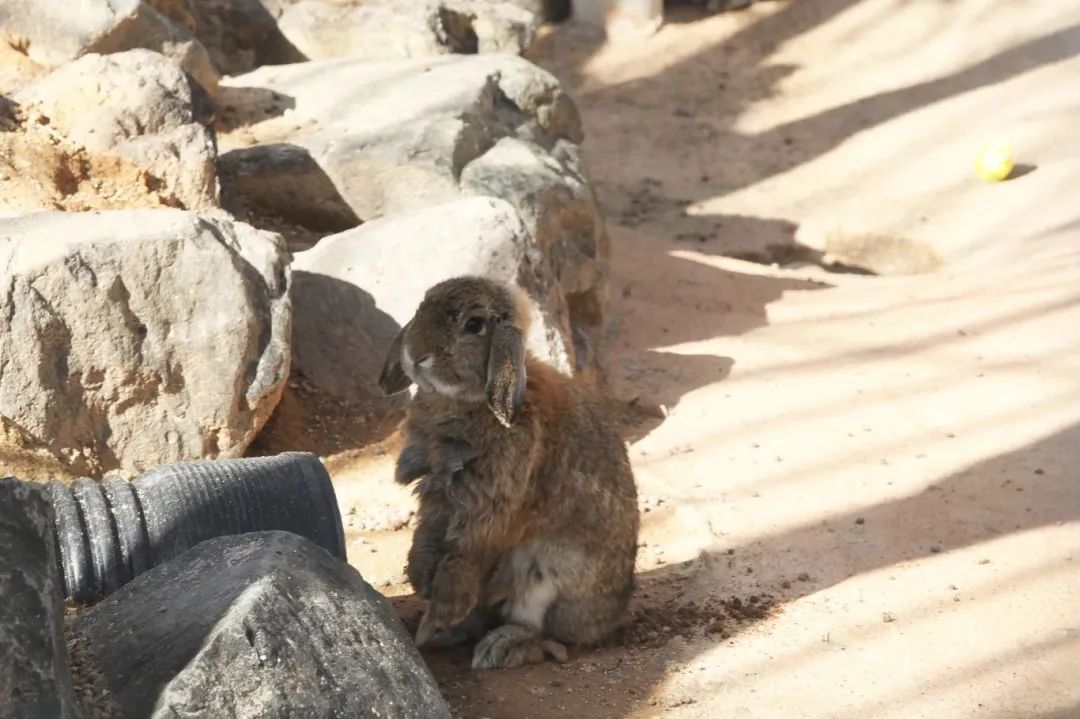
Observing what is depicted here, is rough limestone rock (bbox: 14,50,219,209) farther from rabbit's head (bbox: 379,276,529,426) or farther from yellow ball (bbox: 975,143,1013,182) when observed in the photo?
yellow ball (bbox: 975,143,1013,182)

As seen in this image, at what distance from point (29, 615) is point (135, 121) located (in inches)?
177

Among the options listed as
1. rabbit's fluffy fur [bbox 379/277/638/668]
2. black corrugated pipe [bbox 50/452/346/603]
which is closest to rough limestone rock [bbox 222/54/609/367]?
rabbit's fluffy fur [bbox 379/277/638/668]

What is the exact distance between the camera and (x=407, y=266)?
650 cm

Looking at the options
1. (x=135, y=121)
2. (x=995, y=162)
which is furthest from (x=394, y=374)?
(x=995, y=162)

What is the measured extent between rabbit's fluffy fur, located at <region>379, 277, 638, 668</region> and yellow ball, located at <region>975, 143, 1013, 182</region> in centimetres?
791

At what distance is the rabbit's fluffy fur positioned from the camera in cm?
427

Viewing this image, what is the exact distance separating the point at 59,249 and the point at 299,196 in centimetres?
225

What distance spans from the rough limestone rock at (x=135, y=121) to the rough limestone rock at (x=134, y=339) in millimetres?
820

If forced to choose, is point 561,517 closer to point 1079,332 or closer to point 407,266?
point 407,266

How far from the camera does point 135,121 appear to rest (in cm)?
664

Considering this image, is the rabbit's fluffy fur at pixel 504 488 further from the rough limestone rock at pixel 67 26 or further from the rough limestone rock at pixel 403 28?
the rough limestone rock at pixel 403 28

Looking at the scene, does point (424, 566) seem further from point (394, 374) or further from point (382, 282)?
point (382, 282)

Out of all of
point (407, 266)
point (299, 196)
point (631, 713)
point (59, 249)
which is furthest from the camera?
point (299, 196)

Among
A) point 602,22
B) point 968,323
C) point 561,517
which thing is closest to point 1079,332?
point 968,323
